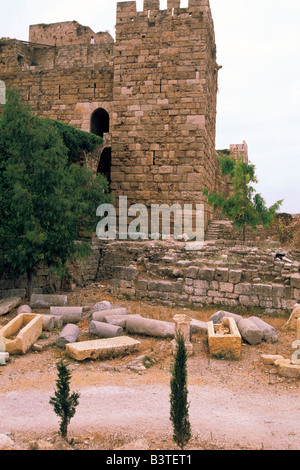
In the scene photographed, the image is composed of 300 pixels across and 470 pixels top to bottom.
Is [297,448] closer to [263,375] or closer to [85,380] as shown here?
[263,375]

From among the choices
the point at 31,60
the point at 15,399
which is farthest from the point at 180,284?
the point at 31,60

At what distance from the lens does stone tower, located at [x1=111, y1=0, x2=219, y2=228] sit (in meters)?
14.7

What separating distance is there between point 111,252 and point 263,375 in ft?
26.9

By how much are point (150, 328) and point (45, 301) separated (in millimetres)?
2991

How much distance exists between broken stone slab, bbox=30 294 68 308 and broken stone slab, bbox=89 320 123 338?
1986 millimetres

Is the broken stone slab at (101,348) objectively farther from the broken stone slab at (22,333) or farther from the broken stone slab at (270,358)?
the broken stone slab at (270,358)

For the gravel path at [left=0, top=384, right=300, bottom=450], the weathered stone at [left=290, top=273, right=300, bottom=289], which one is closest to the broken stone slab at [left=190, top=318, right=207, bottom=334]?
the gravel path at [left=0, top=384, right=300, bottom=450]

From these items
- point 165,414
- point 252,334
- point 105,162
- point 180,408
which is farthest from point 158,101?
point 180,408

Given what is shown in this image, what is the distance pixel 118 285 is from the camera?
11.5m

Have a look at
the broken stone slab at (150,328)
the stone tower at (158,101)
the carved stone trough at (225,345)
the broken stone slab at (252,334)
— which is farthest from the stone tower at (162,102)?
the carved stone trough at (225,345)

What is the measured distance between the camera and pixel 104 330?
25.6ft

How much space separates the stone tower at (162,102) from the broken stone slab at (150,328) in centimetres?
746

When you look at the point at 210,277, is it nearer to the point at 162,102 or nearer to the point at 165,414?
the point at 165,414

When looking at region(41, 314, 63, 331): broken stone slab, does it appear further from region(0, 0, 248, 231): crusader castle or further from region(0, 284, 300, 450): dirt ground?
region(0, 0, 248, 231): crusader castle
